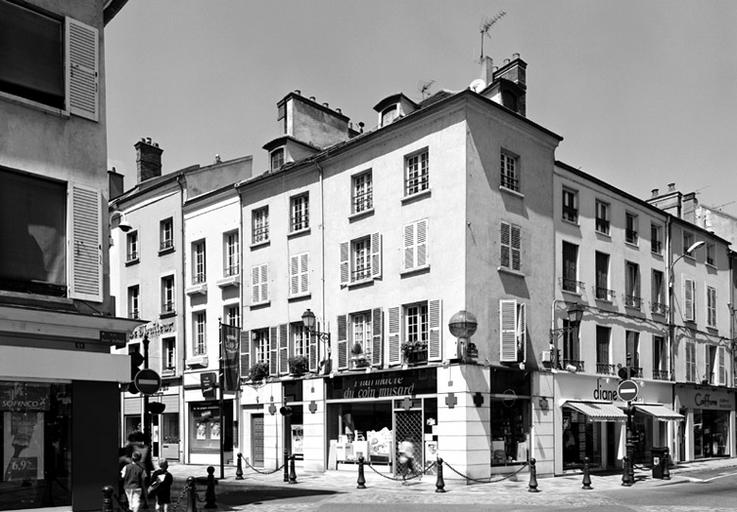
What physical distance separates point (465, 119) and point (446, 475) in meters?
9.50

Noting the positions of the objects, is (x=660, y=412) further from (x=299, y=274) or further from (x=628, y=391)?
(x=299, y=274)

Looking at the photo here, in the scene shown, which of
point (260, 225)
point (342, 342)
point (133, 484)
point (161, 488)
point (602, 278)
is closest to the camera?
point (133, 484)

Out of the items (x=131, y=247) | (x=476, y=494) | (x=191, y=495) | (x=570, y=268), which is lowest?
(x=476, y=494)

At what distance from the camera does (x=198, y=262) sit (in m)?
29.5

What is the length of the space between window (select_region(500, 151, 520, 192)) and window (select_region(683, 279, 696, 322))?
11188 mm

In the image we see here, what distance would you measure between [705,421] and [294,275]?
17975 mm

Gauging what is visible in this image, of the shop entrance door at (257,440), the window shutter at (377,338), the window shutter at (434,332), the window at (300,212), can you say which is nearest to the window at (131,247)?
the window at (300,212)

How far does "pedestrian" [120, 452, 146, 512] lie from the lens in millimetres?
11250

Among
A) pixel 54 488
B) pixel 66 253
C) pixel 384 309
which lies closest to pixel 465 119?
pixel 384 309

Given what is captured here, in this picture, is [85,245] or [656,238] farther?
[656,238]

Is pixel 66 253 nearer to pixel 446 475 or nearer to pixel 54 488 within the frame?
pixel 54 488

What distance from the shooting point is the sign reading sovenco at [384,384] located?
2077 centimetres

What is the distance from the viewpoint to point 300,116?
1118 inches

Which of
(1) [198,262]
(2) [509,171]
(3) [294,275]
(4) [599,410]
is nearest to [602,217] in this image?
(2) [509,171]
